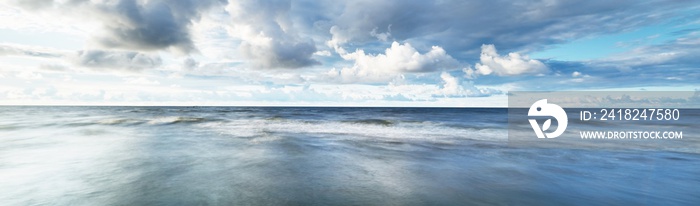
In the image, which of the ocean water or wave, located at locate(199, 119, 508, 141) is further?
wave, located at locate(199, 119, 508, 141)

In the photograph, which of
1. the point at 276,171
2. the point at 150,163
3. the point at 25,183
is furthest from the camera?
the point at 150,163

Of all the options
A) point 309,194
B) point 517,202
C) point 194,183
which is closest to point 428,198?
point 517,202

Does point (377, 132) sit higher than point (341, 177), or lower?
higher

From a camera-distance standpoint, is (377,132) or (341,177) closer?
(341,177)

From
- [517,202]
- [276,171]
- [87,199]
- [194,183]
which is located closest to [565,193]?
[517,202]

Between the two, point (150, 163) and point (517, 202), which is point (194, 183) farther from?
point (517, 202)

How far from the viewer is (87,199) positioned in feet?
21.8

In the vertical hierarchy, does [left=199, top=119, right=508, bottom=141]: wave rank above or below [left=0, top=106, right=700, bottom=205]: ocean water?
above

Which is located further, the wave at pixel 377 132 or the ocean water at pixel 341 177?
the wave at pixel 377 132

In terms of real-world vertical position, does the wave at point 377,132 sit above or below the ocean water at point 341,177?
above

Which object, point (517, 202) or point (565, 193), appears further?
point (565, 193)

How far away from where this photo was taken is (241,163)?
35.0 feet

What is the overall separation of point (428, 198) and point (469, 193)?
1137mm

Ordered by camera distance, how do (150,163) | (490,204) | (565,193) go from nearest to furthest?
(490,204) < (565,193) < (150,163)
